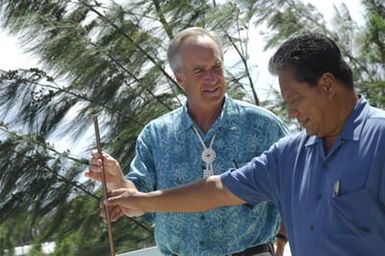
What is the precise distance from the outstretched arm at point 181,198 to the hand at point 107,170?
0.30 ft

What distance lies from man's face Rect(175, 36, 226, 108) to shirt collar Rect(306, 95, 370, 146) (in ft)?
2.22

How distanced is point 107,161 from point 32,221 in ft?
9.78

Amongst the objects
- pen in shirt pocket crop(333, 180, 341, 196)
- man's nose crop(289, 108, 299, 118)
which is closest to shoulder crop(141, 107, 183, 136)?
man's nose crop(289, 108, 299, 118)

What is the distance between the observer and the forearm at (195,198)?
1.99 metres

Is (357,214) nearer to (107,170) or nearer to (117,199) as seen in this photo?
(117,199)

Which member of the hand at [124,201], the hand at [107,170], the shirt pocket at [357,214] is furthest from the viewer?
the hand at [107,170]

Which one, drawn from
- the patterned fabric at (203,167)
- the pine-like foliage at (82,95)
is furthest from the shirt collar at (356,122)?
the pine-like foliage at (82,95)

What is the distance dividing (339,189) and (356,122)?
5.3 inches

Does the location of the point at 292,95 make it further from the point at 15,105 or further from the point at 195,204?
the point at 15,105

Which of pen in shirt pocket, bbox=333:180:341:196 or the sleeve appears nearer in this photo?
pen in shirt pocket, bbox=333:180:341:196

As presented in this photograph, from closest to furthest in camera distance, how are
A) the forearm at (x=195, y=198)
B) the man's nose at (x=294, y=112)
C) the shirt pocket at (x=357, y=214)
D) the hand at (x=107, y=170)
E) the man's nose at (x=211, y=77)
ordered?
the shirt pocket at (x=357, y=214), the man's nose at (x=294, y=112), the forearm at (x=195, y=198), the hand at (x=107, y=170), the man's nose at (x=211, y=77)

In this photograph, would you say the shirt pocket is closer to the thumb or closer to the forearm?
the forearm

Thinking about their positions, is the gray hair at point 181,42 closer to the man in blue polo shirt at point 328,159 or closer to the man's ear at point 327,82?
the man in blue polo shirt at point 328,159

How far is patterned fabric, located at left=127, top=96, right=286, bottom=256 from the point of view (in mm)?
2277
